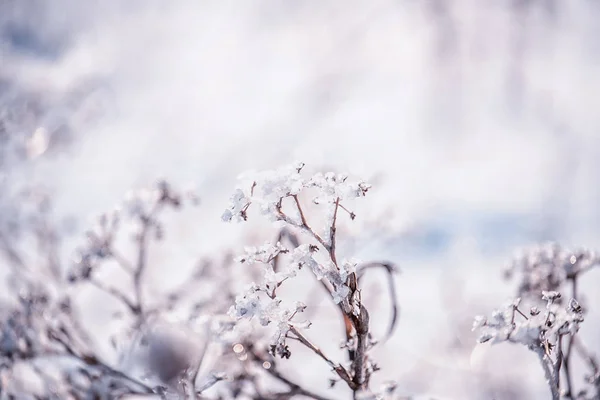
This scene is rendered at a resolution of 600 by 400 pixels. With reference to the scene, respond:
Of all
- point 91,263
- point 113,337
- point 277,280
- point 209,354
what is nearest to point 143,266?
point 91,263

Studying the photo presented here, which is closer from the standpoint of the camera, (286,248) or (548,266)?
(286,248)

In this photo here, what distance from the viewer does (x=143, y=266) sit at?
4.04 metres

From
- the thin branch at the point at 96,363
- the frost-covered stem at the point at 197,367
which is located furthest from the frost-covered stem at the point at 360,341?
the thin branch at the point at 96,363

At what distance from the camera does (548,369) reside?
1809 mm

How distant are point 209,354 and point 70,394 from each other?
5.49 ft

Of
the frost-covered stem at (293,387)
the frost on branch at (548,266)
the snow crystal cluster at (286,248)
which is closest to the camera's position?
the snow crystal cluster at (286,248)

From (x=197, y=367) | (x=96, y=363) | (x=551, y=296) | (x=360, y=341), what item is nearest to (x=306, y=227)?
(x=360, y=341)

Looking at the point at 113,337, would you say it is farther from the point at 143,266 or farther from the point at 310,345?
the point at 310,345

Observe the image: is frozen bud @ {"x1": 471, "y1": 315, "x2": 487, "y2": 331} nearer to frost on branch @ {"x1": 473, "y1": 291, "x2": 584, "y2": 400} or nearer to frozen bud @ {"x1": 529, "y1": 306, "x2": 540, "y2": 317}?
frost on branch @ {"x1": 473, "y1": 291, "x2": 584, "y2": 400}

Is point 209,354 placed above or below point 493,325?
below

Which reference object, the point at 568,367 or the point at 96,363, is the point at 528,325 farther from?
the point at 96,363

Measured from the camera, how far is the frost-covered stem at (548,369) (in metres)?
1.79

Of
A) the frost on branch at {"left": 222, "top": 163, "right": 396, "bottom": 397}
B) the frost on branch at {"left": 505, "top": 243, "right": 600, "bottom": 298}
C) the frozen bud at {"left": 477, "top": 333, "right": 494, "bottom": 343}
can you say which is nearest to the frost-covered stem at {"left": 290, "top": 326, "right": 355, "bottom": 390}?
the frost on branch at {"left": 222, "top": 163, "right": 396, "bottom": 397}

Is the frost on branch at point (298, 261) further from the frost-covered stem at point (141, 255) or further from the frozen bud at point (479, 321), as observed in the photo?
the frost-covered stem at point (141, 255)
